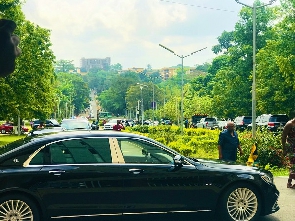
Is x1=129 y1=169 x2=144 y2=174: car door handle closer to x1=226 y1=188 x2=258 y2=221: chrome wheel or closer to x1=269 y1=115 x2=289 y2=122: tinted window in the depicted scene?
x1=226 y1=188 x2=258 y2=221: chrome wheel

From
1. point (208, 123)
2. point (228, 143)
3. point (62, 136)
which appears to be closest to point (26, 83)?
point (208, 123)

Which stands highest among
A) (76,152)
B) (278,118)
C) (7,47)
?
(7,47)

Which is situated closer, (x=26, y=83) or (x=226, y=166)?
(x=226, y=166)

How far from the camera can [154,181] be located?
7.21 metres

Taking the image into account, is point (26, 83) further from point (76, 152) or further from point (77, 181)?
point (77, 181)

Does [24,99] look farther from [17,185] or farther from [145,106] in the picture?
[145,106]

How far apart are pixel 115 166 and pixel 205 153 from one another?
16.4 meters

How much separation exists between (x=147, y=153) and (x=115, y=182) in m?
0.66

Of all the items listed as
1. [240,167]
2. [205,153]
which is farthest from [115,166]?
[205,153]

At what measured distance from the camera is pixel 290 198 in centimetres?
973

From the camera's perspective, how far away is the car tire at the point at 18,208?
6.73m

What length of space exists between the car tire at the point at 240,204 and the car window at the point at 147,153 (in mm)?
1009

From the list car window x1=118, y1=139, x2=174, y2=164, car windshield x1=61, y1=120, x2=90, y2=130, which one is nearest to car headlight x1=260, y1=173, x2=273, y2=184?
car window x1=118, y1=139, x2=174, y2=164

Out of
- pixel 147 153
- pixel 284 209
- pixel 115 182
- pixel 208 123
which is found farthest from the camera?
pixel 208 123
